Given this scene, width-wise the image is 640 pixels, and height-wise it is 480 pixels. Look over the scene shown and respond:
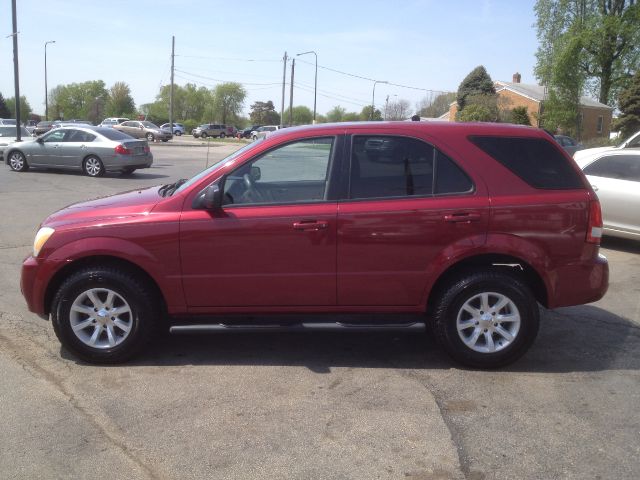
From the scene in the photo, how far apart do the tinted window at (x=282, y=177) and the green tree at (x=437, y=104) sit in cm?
A: 8987

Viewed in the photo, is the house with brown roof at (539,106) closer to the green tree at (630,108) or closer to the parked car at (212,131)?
the green tree at (630,108)

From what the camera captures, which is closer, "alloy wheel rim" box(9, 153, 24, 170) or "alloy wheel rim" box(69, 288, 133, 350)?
"alloy wheel rim" box(69, 288, 133, 350)

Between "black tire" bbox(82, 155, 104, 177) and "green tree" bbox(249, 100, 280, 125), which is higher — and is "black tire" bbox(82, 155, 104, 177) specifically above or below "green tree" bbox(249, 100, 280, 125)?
below

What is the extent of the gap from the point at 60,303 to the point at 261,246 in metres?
1.58

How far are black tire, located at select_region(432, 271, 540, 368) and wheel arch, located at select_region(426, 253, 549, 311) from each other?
5 centimetres

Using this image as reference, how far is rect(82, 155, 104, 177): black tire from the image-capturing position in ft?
59.5

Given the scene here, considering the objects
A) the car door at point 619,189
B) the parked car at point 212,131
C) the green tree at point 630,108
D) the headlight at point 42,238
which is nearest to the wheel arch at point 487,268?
the headlight at point 42,238

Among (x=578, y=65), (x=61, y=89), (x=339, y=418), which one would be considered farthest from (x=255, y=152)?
(x=61, y=89)

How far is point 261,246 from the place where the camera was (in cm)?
463

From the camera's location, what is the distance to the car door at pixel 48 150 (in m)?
18.6

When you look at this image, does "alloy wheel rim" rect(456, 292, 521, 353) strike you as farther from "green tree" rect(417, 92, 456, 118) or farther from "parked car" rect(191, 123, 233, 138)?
"green tree" rect(417, 92, 456, 118)

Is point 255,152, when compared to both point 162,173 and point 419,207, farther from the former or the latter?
point 162,173

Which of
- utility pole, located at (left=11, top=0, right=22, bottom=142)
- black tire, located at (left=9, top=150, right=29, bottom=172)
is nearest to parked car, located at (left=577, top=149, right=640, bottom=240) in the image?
black tire, located at (left=9, top=150, right=29, bottom=172)

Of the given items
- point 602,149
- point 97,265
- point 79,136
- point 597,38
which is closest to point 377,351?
point 97,265
